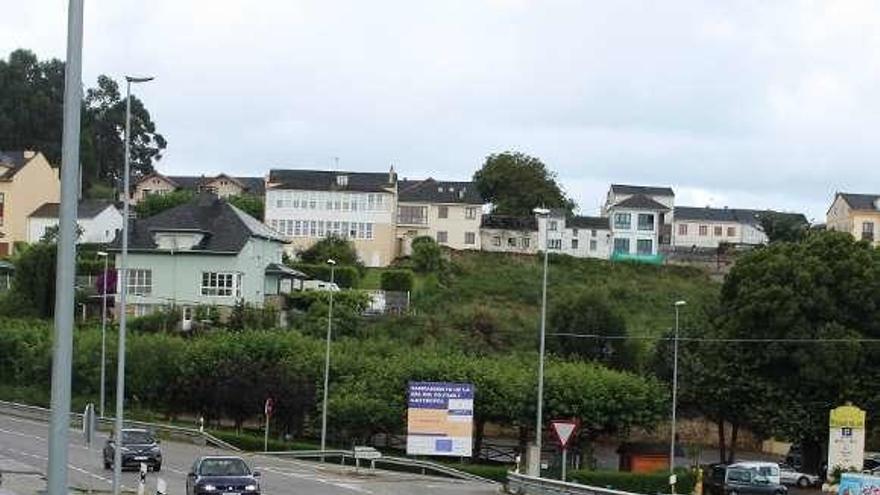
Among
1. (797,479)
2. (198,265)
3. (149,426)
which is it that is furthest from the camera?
(198,265)

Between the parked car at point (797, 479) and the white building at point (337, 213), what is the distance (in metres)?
60.5

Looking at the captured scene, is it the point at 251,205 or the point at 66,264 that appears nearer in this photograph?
the point at 66,264

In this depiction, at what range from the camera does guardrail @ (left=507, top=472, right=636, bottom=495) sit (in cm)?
3997

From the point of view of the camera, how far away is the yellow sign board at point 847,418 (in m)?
59.0

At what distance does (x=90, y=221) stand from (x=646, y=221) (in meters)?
57.1

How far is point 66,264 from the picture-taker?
1047 centimetres

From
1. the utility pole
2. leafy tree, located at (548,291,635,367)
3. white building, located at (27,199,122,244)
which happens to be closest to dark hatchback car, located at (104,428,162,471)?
the utility pole

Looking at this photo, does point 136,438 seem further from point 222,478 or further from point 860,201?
point 860,201

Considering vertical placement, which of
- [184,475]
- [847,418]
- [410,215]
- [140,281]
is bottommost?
[184,475]

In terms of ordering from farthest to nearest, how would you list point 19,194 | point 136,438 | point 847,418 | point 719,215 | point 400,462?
point 719,215 < point 19,194 < point 847,418 < point 400,462 < point 136,438

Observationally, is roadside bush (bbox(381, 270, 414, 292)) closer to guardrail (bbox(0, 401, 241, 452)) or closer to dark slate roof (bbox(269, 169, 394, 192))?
dark slate roof (bbox(269, 169, 394, 192))

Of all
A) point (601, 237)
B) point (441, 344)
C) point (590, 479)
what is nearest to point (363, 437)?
point (590, 479)

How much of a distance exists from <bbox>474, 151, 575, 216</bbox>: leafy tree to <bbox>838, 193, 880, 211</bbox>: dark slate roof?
29.1 m

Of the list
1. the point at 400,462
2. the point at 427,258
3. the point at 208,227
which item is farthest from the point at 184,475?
the point at 427,258
